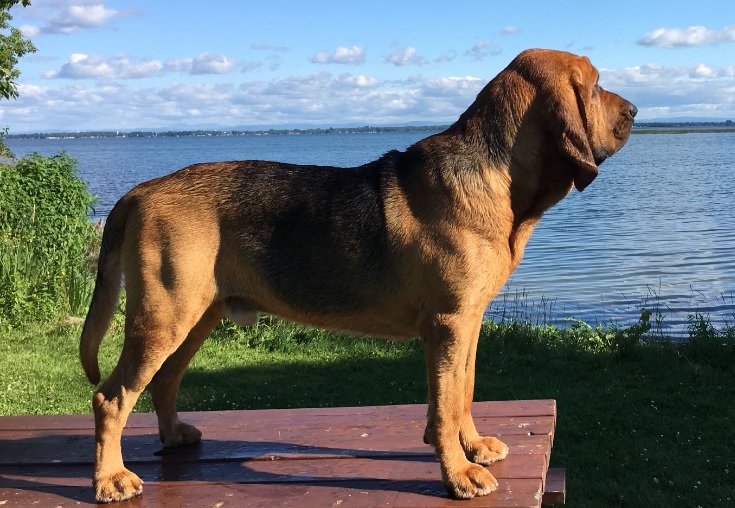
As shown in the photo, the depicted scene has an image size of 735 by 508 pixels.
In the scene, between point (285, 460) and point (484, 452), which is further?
point (285, 460)

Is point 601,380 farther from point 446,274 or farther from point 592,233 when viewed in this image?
point 592,233

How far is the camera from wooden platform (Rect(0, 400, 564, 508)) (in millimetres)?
4219

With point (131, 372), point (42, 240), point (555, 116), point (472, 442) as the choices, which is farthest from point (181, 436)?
point (42, 240)

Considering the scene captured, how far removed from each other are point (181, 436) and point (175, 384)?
14.4 inches

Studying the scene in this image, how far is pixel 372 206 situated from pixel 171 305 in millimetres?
1098

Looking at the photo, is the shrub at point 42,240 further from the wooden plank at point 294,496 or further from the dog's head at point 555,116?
the dog's head at point 555,116

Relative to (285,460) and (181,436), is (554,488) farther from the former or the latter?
(181,436)

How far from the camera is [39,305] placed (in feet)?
34.7

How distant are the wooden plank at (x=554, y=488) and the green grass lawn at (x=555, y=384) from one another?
1.25m

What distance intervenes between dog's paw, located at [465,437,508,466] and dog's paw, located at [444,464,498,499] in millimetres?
387

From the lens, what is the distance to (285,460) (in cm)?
479

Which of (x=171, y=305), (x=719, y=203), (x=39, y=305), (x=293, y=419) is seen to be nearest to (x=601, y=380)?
(x=293, y=419)

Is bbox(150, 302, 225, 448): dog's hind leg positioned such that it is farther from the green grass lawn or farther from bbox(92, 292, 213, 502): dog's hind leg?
the green grass lawn

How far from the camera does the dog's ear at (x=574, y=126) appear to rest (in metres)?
3.89
